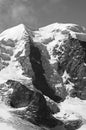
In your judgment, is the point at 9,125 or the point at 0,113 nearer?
the point at 9,125

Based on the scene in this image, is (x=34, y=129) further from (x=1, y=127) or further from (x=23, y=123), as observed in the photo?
(x=1, y=127)

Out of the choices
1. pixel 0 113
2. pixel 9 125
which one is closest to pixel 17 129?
pixel 9 125

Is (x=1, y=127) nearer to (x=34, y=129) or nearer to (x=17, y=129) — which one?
(x=17, y=129)

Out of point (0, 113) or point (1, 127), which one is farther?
point (0, 113)

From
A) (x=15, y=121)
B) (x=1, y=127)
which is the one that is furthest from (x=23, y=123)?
(x=1, y=127)

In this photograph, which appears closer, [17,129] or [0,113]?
[17,129]

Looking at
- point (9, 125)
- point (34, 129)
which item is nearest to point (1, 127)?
point (9, 125)
